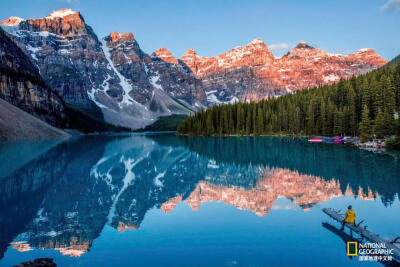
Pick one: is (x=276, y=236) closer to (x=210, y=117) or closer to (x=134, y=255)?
(x=134, y=255)

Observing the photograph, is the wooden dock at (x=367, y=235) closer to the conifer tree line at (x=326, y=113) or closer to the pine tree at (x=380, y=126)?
the conifer tree line at (x=326, y=113)

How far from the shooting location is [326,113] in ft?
316

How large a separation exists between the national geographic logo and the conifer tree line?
179 ft

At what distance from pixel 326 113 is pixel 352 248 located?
89302mm

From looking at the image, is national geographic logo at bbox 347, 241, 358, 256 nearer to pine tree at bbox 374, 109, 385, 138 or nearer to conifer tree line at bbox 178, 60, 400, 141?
conifer tree line at bbox 178, 60, 400, 141

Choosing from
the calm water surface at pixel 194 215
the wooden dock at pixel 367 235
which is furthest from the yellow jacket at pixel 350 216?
the calm water surface at pixel 194 215

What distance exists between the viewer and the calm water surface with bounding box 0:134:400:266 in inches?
529

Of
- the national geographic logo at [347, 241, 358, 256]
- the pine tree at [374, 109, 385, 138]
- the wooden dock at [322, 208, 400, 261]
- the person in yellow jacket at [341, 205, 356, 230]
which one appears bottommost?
the national geographic logo at [347, 241, 358, 256]

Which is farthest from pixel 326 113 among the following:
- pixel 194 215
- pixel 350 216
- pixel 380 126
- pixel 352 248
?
pixel 352 248

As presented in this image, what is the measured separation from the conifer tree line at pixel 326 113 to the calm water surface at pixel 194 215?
44.1 m

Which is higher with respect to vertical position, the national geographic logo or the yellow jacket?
the yellow jacket

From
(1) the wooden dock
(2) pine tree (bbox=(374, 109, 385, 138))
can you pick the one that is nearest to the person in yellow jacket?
(1) the wooden dock

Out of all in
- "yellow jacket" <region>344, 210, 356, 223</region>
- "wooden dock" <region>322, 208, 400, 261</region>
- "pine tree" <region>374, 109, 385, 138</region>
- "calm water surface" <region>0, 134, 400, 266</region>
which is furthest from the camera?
"pine tree" <region>374, 109, 385, 138</region>

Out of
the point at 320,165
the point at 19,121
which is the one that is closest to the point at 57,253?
the point at 320,165
